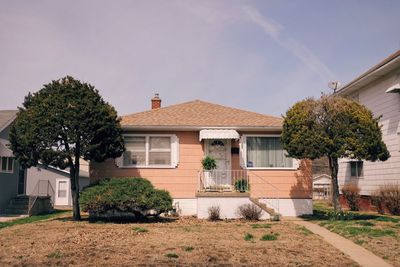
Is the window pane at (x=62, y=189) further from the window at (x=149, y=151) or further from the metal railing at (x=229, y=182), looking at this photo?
the metal railing at (x=229, y=182)

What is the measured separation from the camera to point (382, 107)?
19391 millimetres

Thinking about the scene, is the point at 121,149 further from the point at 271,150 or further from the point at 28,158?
the point at 271,150

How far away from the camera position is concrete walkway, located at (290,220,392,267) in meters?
8.66

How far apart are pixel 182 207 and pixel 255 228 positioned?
473 centimetres

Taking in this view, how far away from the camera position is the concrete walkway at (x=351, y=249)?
866 cm

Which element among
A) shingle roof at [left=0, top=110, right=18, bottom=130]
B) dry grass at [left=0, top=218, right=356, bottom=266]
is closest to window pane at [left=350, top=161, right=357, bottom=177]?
dry grass at [left=0, top=218, right=356, bottom=266]

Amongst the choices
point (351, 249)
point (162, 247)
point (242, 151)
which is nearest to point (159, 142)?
point (242, 151)

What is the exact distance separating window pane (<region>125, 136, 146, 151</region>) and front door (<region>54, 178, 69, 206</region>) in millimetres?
17185

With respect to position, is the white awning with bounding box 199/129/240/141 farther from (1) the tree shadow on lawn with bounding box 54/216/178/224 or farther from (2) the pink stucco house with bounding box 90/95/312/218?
(1) the tree shadow on lawn with bounding box 54/216/178/224

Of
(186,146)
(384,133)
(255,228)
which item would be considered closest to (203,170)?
(186,146)

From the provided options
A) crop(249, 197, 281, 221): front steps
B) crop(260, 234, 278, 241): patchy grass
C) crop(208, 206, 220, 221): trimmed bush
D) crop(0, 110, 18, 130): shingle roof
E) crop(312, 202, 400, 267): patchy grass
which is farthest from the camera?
crop(0, 110, 18, 130): shingle roof

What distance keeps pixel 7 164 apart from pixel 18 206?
224 centimetres

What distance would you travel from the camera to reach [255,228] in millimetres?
12867

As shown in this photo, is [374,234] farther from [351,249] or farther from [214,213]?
[214,213]
